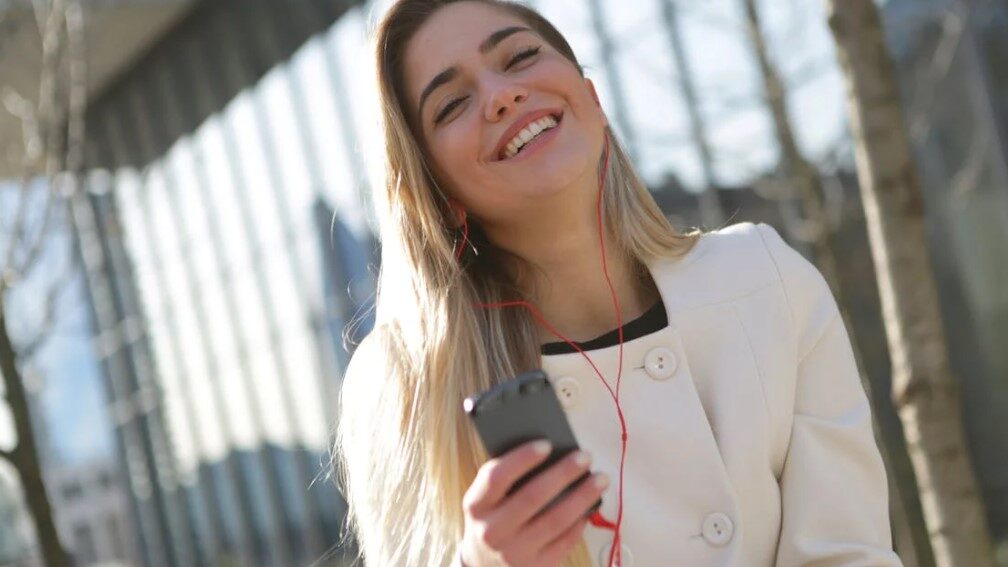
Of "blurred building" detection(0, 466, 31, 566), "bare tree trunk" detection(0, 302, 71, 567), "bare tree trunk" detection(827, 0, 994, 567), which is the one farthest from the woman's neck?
"blurred building" detection(0, 466, 31, 566)

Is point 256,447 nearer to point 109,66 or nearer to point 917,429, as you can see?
point 109,66

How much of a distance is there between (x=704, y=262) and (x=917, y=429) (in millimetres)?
1406

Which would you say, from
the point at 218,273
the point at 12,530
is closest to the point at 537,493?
the point at 218,273

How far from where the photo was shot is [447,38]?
2627mm

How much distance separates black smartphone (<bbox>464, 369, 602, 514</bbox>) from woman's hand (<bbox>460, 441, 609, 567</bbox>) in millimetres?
15

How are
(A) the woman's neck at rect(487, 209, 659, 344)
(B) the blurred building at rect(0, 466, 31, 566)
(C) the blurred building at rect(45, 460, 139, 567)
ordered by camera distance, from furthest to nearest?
1. (C) the blurred building at rect(45, 460, 139, 567)
2. (B) the blurred building at rect(0, 466, 31, 566)
3. (A) the woman's neck at rect(487, 209, 659, 344)

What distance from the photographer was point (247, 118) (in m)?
17.4

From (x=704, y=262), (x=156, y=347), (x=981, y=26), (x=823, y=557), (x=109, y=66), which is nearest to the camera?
(x=823, y=557)

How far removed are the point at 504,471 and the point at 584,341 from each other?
80 cm

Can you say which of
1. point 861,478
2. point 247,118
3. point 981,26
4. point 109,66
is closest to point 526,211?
point 861,478

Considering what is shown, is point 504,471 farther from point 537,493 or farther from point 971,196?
point 971,196

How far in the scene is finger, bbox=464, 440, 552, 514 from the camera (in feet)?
5.91

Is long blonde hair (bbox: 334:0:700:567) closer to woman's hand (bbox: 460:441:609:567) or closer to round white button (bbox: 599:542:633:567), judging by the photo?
round white button (bbox: 599:542:633:567)

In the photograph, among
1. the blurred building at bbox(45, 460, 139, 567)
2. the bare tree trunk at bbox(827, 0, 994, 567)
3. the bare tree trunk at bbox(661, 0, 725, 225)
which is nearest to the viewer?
the bare tree trunk at bbox(827, 0, 994, 567)
